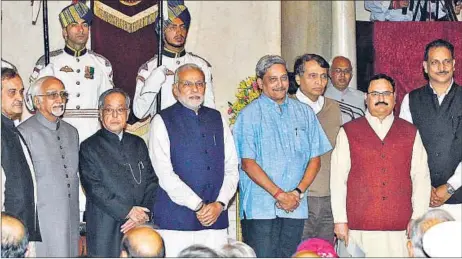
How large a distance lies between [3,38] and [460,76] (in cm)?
376

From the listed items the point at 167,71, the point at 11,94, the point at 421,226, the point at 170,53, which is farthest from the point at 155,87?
the point at 421,226

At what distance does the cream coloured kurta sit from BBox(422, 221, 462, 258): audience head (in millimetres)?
2150

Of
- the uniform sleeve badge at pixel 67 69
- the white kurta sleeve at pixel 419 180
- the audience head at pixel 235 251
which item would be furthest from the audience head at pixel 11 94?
the white kurta sleeve at pixel 419 180

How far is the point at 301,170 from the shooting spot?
807 centimetres

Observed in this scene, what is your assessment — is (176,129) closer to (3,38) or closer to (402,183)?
(402,183)

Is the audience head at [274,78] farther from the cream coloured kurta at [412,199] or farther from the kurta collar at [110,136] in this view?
the kurta collar at [110,136]

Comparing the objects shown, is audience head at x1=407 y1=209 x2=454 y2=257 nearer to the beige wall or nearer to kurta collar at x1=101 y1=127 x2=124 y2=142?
kurta collar at x1=101 y1=127 x2=124 y2=142

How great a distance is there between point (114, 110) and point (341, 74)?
1920 mm

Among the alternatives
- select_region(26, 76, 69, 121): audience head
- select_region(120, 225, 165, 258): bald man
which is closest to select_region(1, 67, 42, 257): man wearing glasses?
select_region(26, 76, 69, 121): audience head

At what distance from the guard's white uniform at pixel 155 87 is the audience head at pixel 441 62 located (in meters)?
1.61

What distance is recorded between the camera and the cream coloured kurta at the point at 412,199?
7.85 meters

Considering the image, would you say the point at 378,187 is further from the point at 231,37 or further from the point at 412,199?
the point at 231,37

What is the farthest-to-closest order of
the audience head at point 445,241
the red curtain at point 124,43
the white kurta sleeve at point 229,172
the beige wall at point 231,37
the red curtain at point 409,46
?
the beige wall at point 231,37 < the red curtain at point 124,43 < the red curtain at point 409,46 < the white kurta sleeve at point 229,172 < the audience head at point 445,241

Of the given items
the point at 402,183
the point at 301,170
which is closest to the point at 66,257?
the point at 301,170
